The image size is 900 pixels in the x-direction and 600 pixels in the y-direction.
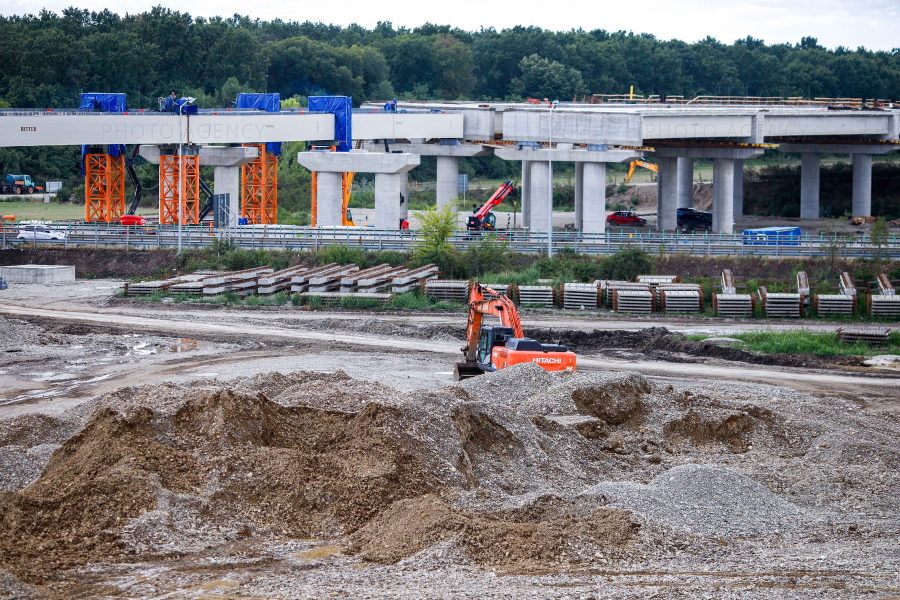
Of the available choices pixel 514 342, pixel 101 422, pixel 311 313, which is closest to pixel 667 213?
pixel 311 313

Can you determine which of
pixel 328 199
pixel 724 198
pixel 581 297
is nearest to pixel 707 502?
pixel 581 297

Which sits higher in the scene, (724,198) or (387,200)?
(724,198)

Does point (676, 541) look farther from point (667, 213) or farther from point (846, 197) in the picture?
point (846, 197)

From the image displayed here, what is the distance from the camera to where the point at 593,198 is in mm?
60656

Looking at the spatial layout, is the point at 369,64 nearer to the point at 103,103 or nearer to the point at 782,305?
the point at 103,103

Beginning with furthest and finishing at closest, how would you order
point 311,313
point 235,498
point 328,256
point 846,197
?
point 846,197 → point 328,256 → point 311,313 → point 235,498

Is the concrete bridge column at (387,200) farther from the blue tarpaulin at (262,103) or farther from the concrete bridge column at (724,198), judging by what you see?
the concrete bridge column at (724,198)

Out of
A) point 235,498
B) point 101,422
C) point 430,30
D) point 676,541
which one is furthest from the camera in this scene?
point 430,30

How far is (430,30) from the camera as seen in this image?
157750mm

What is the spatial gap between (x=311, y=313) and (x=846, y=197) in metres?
66.9

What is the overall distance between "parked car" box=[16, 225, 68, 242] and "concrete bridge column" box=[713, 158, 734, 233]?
4249 cm

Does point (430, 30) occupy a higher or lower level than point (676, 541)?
higher

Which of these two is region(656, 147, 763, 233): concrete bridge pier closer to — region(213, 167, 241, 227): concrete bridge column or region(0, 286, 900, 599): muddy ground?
region(213, 167, 241, 227): concrete bridge column

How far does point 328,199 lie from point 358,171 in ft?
9.52
